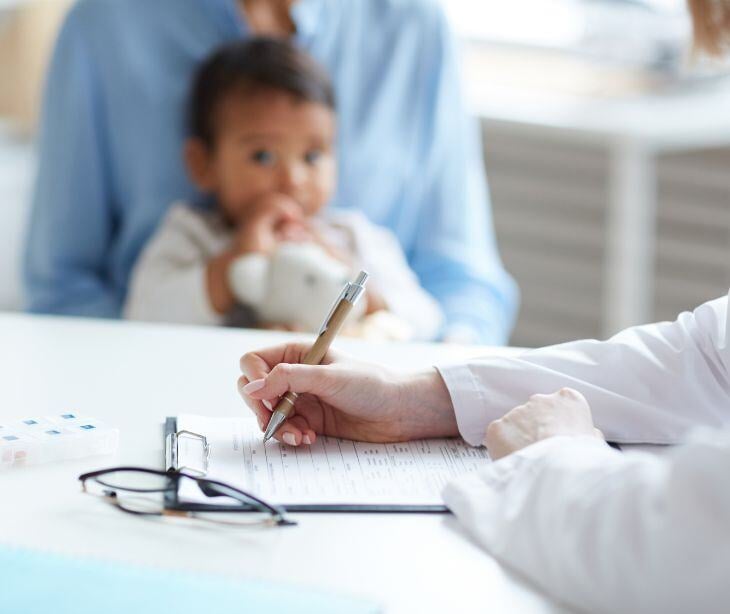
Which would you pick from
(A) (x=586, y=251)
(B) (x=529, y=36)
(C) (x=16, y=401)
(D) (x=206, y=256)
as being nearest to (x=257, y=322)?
(D) (x=206, y=256)

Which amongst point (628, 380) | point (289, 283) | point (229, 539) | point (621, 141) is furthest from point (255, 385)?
point (621, 141)

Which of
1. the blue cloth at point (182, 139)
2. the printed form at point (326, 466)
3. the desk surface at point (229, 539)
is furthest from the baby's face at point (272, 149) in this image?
the printed form at point (326, 466)

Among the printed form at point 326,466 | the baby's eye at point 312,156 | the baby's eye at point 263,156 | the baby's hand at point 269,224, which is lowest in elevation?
the printed form at point 326,466

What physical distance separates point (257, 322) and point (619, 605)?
103 cm

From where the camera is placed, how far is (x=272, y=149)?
5.52 feet

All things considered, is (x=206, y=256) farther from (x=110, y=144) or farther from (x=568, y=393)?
(x=568, y=393)

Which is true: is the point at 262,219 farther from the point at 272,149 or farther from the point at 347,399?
the point at 347,399

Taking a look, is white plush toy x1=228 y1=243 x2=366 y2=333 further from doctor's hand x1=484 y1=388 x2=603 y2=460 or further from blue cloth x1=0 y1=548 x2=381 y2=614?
blue cloth x1=0 y1=548 x2=381 y2=614

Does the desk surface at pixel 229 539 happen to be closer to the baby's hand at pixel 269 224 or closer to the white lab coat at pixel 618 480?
the white lab coat at pixel 618 480

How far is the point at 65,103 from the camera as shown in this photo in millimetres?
1792

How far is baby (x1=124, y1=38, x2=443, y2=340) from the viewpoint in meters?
1.60

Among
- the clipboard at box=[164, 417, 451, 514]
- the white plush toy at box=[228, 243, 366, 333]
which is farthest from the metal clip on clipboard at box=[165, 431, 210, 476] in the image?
the white plush toy at box=[228, 243, 366, 333]

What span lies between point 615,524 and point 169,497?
290 millimetres

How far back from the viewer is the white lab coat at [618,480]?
62cm
